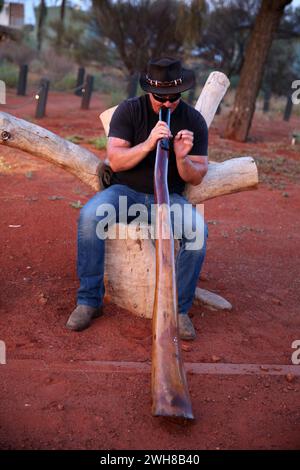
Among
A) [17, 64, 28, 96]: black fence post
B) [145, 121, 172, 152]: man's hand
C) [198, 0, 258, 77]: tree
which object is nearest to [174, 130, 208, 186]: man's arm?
[145, 121, 172, 152]: man's hand

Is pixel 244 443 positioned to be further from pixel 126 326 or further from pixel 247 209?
pixel 247 209

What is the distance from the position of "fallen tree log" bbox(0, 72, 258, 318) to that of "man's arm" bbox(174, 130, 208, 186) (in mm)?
231

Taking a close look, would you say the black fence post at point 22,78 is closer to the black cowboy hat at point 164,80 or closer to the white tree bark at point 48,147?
the white tree bark at point 48,147

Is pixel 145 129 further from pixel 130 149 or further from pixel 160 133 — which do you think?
pixel 160 133

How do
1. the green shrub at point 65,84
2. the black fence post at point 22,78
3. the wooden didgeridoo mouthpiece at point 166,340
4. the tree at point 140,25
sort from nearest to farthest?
1. the wooden didgeridoo mouthpiece at point 166,340
2. the black fence post at point 22,78
3. the tree at point 140,25
4. the green shrub at point 65,84

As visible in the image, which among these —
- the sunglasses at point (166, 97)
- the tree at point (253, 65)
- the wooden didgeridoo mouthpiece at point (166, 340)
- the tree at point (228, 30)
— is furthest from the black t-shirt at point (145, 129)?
the tree at point (228, 30)

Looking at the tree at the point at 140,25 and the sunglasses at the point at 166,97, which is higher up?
the sunglasses at the point at 166,97

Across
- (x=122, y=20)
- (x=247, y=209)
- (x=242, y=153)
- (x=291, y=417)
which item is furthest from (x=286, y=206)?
(x=122, y=20)

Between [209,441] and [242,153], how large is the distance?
851 cm

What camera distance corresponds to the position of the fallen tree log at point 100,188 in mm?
3674

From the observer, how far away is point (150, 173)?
3855 millimetres

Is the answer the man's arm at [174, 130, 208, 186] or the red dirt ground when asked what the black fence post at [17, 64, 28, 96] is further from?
the man's arm at [174, 130, 208, 186]

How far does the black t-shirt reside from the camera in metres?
3.78

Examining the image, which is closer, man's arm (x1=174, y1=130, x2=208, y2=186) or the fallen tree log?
man's arm (x1=174, y1=130, x2=208, y2=186)
